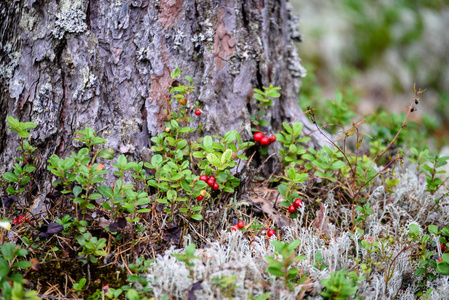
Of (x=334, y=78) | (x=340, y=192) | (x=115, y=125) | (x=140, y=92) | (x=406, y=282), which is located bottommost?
(x=406, y=282)

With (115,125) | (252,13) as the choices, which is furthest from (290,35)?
(115,125)

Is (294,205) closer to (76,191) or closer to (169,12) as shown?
(76,191)

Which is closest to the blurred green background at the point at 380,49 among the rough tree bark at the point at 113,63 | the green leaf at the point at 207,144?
the rough tree bark at the point at 113,63

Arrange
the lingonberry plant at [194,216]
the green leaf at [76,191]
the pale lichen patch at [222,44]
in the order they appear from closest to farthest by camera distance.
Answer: the lingonberry plant at [194,216] < the green leaf at [76,191] < the pale lichen patch at [222,44]

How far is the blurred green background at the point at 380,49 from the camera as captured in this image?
7625 millimetres

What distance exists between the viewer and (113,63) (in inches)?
106

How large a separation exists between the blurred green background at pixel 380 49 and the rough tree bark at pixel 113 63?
193 inches

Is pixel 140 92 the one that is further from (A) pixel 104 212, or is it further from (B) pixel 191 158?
(A) pixel 104 212

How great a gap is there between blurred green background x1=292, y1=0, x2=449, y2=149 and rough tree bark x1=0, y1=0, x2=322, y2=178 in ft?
16.0

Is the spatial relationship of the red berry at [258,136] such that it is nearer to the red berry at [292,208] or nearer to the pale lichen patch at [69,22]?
the red berry at [292,208]

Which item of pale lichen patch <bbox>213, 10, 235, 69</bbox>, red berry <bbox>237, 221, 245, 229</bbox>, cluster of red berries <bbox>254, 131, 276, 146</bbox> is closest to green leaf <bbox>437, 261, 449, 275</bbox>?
red berry <bbox>237, 221, 245, 229</bbox>

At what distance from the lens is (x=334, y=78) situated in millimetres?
7758

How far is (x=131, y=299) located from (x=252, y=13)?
8.08ft

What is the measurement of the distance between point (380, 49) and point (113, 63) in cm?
735
